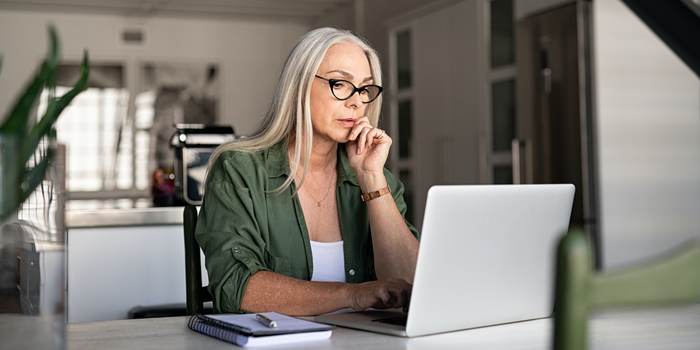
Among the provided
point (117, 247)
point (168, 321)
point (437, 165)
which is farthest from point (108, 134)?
point (168, 321)

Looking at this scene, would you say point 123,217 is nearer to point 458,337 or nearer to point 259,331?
point 259,331

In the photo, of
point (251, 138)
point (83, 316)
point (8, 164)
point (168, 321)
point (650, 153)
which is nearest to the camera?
point (8, 164)

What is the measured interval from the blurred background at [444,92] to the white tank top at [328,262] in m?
0.45

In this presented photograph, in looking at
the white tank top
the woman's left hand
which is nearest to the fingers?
the woman's left hand

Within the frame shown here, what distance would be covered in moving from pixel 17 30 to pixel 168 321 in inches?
267

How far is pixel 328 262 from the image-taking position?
1.56 meters

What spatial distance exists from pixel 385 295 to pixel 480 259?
0.22 m

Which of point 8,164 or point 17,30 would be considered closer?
point 8,164

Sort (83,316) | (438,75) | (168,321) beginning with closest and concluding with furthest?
(168,321), (83,316), (438,75)

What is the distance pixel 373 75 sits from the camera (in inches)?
67.4

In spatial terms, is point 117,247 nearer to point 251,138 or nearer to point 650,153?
point 251,138

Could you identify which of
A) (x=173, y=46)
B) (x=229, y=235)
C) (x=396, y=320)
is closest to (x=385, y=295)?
(x=396, y=320)

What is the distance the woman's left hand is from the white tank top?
193 mm

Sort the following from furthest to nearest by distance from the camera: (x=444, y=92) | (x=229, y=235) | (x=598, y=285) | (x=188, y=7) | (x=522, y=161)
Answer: (x=188, y=7) < (x=444, y=92) < (x=522, y=161) < (x=229, y=235) < (x=598, y=285)
